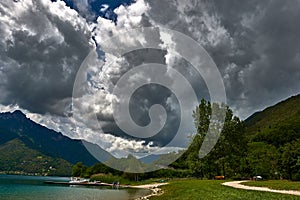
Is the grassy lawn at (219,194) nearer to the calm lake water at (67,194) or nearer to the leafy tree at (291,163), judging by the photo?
the calm lake water at (67,194)

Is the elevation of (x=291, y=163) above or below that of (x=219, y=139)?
below

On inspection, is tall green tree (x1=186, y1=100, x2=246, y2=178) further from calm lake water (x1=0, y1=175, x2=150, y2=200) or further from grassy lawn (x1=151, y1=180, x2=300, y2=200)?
grassy lawn (x1=151, y1=180, x2=300, y2=200)

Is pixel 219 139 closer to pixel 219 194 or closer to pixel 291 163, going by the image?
pixel 291 163

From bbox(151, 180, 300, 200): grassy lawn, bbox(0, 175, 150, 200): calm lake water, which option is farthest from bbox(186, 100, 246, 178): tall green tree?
bbox(151, 180, 300, 200): grassy lawn

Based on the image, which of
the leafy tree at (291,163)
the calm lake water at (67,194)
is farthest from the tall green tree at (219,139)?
the calm lake water at (67,194)

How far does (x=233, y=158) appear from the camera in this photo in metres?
68.3

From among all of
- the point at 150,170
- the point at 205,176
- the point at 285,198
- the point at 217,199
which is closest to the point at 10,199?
the point at 217,199

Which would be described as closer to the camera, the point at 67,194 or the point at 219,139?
the point at 67,194

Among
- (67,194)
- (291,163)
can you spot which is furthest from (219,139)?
(67,194)

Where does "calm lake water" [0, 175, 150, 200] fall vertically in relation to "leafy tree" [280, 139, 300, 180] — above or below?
below

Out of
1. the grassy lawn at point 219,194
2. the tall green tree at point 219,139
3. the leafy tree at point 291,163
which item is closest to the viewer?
the grassy lawn at point 219,194

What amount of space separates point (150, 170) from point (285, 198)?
128067 millimetres

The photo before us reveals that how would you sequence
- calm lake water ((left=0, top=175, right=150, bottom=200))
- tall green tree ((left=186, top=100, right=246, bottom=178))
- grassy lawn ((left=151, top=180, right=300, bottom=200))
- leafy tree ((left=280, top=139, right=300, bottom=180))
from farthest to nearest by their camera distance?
tall green tree ((left=186, top=100, right=246, bottom=178)) → leafy tree ((left=280, top=139, right=300, bottom=180)) → calm lake water ((left=0, top=175, right=150, bottom=200)) → grassy lawn ((left=151, top=180, right=300, bottom=200))

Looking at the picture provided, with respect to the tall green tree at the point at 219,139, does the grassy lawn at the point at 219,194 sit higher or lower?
lower
